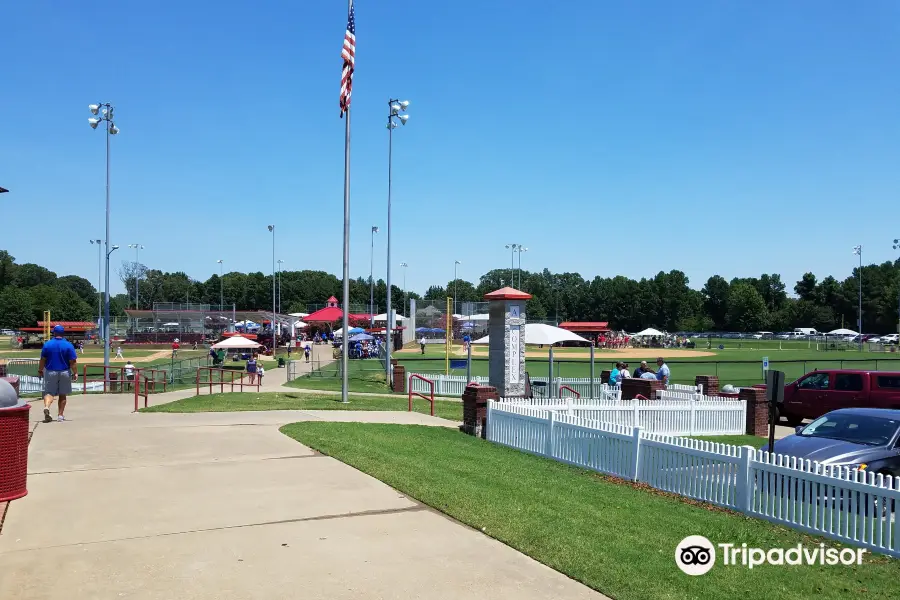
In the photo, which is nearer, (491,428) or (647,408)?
(491,428)

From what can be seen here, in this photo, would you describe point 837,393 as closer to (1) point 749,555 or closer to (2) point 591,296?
(1) point 749,555

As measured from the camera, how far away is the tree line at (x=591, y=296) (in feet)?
368

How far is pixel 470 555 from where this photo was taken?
6066mm

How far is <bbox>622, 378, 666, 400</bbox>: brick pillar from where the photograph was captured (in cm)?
1798

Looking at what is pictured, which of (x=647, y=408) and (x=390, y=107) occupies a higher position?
(x=390, y=107)

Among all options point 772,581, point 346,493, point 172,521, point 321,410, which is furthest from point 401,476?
point 321,410

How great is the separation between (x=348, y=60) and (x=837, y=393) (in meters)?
15.4

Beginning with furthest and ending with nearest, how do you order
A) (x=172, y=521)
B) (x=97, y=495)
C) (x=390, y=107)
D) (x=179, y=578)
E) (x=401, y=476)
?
1. (x=390, y=107)
2. (x=401, y=476)
3. (x=97, y=495)
4. (x=172, y=521)
5. (x=179, y=578)

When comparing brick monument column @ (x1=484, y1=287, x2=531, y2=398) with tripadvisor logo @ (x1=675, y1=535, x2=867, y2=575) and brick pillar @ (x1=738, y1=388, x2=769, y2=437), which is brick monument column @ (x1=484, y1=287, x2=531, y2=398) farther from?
tripadvisor logo @ (x1=675, y1=535, x2=867, y2=575)

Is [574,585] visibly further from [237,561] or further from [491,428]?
[491,428]

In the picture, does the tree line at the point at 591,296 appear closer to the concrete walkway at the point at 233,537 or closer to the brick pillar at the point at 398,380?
the brick pillar at the point at 398,380

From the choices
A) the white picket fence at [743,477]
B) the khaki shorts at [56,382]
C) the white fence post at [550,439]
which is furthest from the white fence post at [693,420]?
the khaki shorts at [56,382]

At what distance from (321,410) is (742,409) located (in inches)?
419

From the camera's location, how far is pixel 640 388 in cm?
1822
